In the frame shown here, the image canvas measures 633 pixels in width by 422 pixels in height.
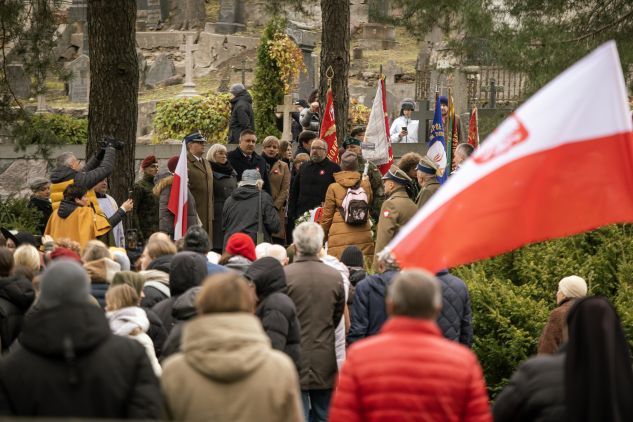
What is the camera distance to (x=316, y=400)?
9.72 meters

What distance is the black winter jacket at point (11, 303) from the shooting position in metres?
8.80

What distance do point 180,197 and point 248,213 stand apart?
2.47 ft

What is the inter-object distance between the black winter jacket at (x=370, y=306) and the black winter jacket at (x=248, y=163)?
6877 millimetres

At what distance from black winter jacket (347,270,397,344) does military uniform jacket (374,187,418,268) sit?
2.34m

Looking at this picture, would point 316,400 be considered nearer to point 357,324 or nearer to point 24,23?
point 357,324

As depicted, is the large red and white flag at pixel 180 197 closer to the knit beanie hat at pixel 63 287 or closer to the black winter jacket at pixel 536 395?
the knit beanie hat at pixel 63 287

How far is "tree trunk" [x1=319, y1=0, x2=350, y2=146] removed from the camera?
67.3 feet

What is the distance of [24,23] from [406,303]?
1290cm

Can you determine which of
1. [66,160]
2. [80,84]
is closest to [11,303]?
[66,160]

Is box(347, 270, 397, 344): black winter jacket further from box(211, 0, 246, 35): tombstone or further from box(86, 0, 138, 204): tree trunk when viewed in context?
box(211, 0, 246, 35): tombstone

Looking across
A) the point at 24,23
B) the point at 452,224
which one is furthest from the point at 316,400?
the point at 24,23

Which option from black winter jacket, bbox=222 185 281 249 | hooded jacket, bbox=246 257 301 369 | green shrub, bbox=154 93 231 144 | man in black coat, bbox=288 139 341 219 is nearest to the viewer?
hooded jacket, bbox=246 257 301 369

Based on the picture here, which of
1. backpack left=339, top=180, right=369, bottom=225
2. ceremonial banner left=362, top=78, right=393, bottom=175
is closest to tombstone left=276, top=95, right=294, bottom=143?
ceremonial banner left=362, top=78, right=393, bottom=175

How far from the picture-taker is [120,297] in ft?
26.0
